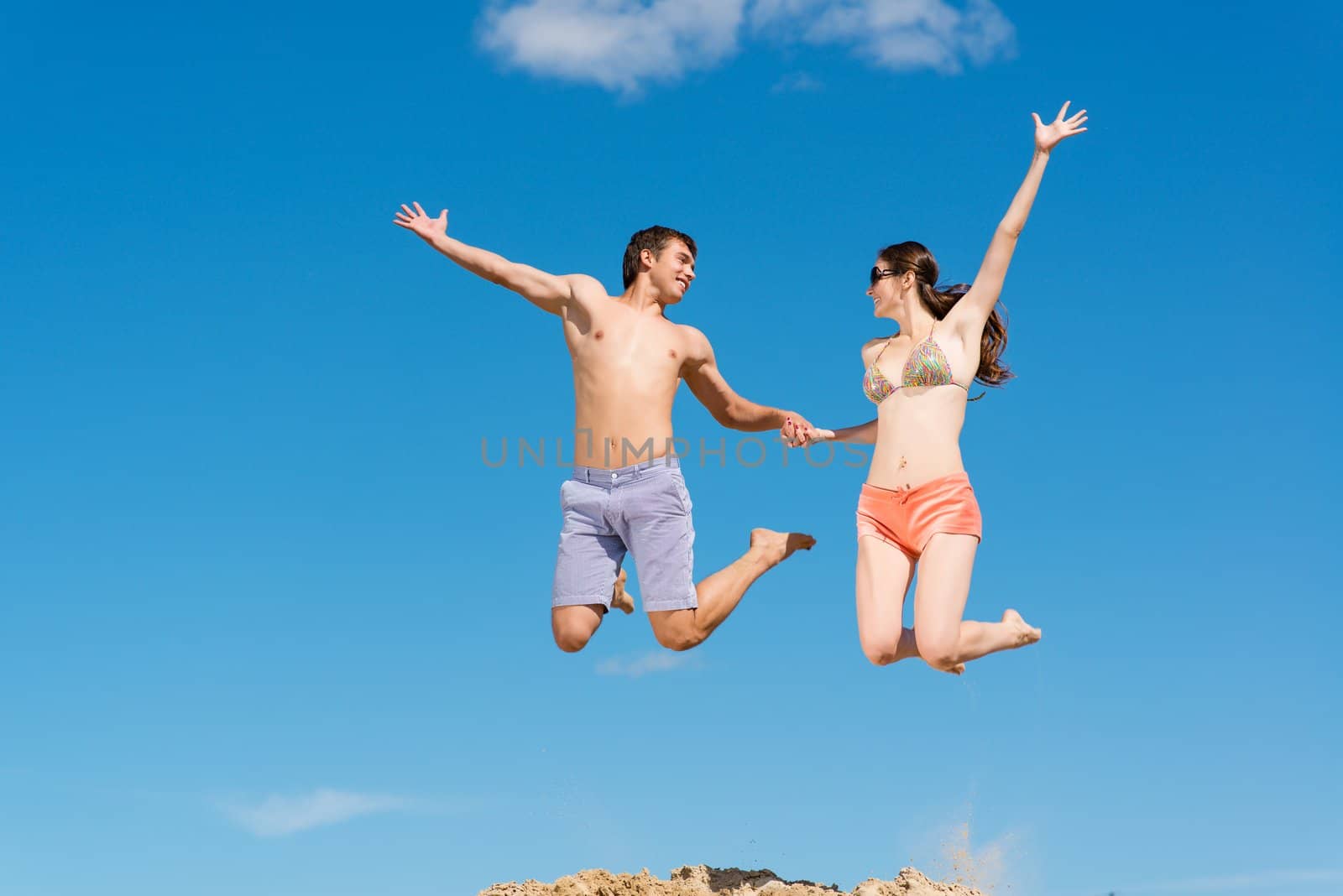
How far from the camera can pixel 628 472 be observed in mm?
9117

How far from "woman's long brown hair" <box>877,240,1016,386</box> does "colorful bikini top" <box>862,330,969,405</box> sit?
0.39 m

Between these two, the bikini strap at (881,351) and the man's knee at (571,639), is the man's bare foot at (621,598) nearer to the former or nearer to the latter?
the man's knee at (571,639)

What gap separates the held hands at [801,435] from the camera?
381 inches

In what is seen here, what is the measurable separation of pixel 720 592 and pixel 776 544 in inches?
26.1

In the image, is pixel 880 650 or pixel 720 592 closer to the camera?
pixel 880 650

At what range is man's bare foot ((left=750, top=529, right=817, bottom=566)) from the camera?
376 inches

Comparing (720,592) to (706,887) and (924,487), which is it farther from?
(706,887)

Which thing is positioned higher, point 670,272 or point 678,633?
point 670,272

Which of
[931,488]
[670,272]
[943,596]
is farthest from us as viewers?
[670,272]

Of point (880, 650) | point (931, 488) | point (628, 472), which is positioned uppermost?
point (628, 472)

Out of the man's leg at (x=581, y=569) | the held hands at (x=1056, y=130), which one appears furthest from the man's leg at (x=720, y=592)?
the held hands at (x=1056, y=130)

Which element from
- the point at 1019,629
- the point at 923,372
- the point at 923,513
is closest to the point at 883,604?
the point at 923,513

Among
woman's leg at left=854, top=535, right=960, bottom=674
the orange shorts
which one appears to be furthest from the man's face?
woman's leg at left=854, top=535, right=960, bottom=674

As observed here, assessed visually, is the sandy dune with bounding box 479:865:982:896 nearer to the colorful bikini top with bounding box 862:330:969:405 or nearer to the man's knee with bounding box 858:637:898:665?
the man's knee with bounding box 858:637:898:665
